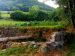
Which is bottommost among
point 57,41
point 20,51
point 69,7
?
point 20,51

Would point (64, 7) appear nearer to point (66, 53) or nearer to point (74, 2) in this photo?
point (74, 2)

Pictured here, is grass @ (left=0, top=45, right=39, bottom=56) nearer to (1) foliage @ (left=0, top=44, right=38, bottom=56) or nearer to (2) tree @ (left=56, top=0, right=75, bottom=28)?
(1) foliage @ (left=0, top=44, right=38, bottom=56)

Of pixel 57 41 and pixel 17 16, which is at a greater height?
pixel 17 16

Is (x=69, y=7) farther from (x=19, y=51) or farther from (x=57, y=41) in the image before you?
(x=19, y=51)

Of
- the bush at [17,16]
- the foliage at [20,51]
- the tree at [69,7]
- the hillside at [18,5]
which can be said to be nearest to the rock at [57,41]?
the foliage at [20,51]

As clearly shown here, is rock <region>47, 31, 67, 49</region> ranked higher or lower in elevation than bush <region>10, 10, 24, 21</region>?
lower

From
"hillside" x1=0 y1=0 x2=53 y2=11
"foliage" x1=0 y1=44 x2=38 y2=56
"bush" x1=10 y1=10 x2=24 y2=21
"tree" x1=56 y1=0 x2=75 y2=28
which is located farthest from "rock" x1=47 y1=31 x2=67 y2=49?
"hillside" x1=0 y1=0 x2=53 y2=11

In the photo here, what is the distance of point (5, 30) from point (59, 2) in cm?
413

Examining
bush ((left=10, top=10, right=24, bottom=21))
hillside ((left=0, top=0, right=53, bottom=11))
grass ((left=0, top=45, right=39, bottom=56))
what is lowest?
grass ((left=0, top=45, right=39, bottom=56))

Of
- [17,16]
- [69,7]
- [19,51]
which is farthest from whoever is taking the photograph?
[17,16]

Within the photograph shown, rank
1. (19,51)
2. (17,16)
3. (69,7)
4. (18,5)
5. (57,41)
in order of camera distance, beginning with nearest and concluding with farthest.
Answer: (19,51) < (57,41) < (69,7) < (17,16) < (18,5)

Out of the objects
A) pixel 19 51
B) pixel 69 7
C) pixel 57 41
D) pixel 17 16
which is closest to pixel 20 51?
pixel 19 51

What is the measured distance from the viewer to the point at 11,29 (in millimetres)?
16609

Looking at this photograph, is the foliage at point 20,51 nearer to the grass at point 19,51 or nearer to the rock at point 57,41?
the grass at point 19,51
